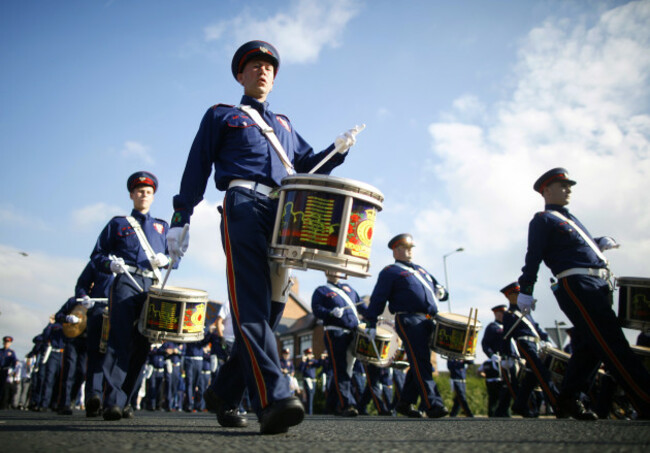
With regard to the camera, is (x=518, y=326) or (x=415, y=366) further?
(x=518, y=326)

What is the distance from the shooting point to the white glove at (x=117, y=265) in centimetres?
579

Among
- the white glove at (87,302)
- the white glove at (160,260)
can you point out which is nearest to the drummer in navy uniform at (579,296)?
the white glove at (160,260)

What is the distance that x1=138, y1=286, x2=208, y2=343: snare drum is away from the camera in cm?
570

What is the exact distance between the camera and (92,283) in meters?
7.18

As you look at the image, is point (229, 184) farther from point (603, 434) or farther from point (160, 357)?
point (160, 357)

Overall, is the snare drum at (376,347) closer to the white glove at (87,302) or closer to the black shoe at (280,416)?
the white glove at (87,302)

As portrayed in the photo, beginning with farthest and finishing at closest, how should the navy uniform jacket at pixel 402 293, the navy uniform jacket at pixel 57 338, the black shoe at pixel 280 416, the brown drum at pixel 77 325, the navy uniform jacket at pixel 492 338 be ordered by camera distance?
1. the navy uniform jacket at pixel 57 338
2. the navy uniform jacket at pixel 492 338
3. the brown drum at pixel 77 325
4. the navy uniform jacket at pixel 402 293
5. the black shoe at pixel 280 416

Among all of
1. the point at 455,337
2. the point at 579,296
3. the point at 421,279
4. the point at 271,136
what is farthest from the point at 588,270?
the point at 271,136

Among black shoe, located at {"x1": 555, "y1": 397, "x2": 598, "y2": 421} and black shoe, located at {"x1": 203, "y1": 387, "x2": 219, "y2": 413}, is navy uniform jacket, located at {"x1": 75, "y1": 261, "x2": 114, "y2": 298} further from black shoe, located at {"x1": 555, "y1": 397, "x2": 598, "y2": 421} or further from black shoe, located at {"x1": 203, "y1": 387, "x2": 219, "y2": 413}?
black shoe, located at {"x1": 555, "y1": 397, "x2": 598, "y2": 421}

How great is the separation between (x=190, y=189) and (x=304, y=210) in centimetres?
103

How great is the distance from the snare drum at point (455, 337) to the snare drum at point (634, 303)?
2.46m

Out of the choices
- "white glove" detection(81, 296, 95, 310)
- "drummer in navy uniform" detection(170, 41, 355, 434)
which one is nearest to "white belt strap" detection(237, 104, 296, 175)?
"drummer in navy uniform" detection(170, 41, 355, 434)

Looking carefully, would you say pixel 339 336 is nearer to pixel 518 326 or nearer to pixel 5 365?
pixel 518 326

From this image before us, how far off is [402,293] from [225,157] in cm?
495
